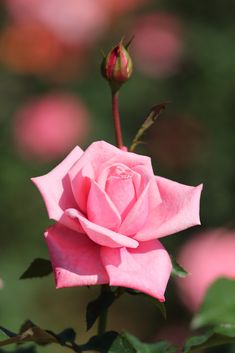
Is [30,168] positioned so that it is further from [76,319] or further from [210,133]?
[210,133]

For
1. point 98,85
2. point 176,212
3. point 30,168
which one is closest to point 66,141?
point 30,168

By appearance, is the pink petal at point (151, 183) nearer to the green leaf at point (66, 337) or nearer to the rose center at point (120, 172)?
the rose center at point (120, 172)

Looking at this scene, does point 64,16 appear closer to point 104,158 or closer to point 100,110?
point 100,110

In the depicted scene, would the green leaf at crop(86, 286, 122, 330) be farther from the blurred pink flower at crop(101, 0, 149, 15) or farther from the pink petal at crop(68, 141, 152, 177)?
the blurred pink flower at crop(101, 0, 149, 15)

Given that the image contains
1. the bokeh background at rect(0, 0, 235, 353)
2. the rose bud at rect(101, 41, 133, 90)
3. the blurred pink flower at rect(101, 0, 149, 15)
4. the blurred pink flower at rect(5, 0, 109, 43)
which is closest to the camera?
the rose bud at rect(101, 41, 133, 90)

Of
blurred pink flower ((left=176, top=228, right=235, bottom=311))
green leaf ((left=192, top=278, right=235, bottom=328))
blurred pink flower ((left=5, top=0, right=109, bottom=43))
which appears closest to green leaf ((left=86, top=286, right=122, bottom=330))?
green leaf ((left=192, top=278, right=235, bottom=328))

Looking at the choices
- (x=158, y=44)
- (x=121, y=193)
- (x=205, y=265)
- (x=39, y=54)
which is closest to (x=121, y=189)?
(x=121, y=193)
